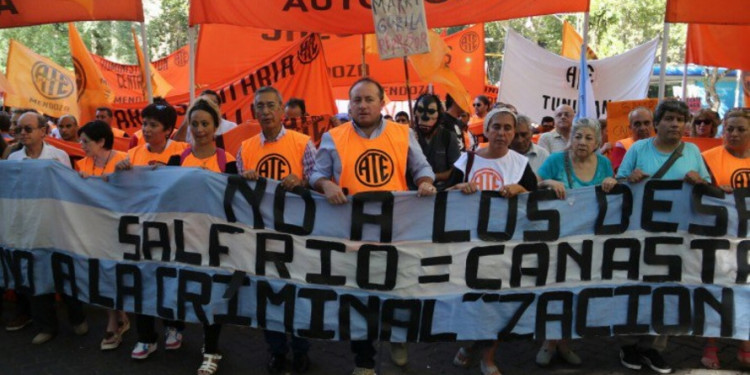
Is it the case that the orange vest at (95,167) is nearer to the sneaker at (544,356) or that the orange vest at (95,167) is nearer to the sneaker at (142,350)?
the sneaker at (142,350)

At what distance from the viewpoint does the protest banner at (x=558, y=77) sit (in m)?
8.25

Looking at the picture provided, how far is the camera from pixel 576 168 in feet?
14.5

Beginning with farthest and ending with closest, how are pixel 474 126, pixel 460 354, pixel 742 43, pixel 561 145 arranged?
1. pixel 474 126
2. pixel 742 43
3. pixel 561 145
4. pixel 460 354

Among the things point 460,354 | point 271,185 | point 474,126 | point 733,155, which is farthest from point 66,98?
point 733,155

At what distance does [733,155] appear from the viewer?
448 centimetres

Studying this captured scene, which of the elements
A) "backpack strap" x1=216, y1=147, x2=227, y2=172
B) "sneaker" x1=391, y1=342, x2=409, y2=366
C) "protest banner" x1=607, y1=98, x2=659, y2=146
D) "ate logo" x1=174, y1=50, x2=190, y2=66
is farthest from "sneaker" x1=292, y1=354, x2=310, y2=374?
"ate logo" x1=174, y1=50, x2=190, y2=66

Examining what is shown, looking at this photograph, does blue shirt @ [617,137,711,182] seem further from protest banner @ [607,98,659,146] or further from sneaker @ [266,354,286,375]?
sneaker @ [266,354,286,375]

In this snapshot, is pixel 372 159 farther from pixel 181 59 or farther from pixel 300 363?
pixel 181 59

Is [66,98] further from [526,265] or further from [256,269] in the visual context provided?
[526,265]

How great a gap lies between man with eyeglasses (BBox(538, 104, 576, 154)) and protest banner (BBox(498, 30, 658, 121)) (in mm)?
1870

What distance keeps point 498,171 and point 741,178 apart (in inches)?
66.1

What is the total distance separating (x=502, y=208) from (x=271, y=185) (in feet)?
4.82

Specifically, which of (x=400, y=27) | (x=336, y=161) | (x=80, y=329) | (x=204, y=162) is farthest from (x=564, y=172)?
(x=80, y=329)

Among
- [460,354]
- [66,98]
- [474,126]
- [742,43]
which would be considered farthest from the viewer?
[66,98]
